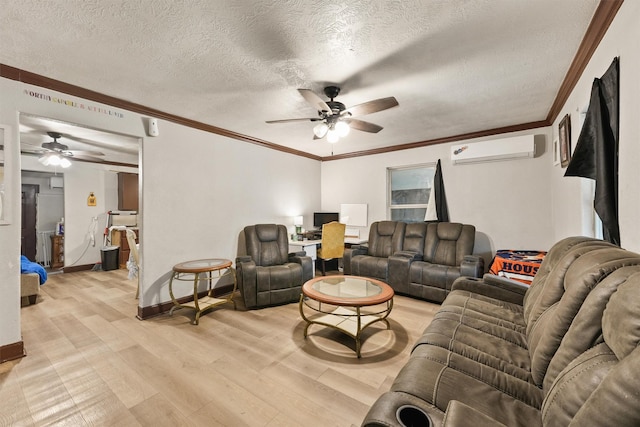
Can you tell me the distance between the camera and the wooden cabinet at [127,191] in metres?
6.03

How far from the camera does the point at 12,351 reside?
2.24 metres

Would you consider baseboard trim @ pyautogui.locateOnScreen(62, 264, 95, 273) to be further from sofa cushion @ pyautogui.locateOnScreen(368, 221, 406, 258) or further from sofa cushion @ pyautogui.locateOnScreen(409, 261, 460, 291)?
sofa cushion @ pyautogui.locateOnScreen(409, 261, 460, 291)

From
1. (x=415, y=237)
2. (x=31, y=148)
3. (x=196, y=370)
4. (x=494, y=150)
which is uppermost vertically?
(x=31, y=148)

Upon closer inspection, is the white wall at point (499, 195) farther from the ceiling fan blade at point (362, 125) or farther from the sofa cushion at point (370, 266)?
the ceiling fan blade at point (362, 125)

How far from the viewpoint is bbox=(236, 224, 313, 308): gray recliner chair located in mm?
3334

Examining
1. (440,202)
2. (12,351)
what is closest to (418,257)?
(440,202)

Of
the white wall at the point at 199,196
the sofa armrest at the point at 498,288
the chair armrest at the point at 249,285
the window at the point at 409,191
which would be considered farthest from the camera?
the window at the point at 409,191

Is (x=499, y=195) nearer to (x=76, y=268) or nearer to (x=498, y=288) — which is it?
Result: (x=498, y=288)

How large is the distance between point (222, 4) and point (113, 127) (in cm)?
209

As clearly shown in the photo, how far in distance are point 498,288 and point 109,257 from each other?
6.62 m

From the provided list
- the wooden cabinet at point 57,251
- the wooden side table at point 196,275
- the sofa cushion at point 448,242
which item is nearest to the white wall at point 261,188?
the wooden side table at point 196,275

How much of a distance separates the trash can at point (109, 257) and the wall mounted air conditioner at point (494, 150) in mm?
6666

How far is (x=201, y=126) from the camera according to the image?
3.64 metres

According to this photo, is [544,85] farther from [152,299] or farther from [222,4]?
[152,299]
